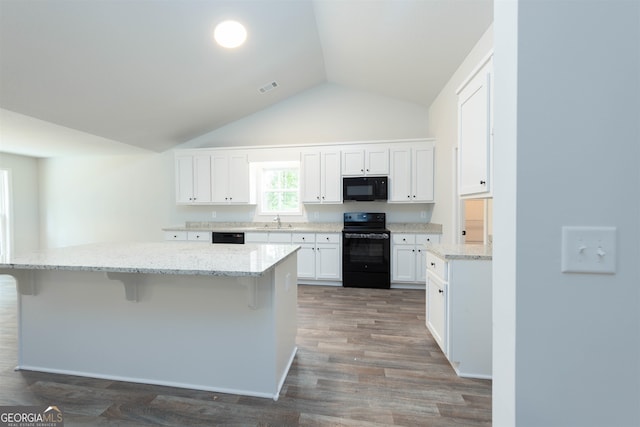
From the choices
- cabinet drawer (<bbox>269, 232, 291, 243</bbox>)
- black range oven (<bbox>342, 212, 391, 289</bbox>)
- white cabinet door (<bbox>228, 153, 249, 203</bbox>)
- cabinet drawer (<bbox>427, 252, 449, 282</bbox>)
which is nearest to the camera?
cabinet drawer (<bbox>427, 252, 449, 282</bbox>)

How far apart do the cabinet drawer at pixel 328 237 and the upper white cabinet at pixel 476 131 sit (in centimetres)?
222

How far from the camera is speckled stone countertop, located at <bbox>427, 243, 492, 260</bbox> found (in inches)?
75.6

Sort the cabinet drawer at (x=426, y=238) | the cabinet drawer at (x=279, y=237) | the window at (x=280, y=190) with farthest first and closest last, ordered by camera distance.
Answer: the window at (x=280, y=190) → the cabinet drawer at (x=279, y=237) → the cabinet drawer at (x=426, y=238)

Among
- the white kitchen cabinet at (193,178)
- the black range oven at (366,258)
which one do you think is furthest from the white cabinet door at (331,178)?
the white kitchen cabinet at (193,178)

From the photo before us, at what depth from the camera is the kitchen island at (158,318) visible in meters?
1.66

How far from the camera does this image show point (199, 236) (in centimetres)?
438

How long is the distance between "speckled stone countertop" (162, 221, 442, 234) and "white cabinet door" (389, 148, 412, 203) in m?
0.48

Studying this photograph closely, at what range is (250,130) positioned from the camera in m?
4.86

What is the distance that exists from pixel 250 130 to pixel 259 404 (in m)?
4.30

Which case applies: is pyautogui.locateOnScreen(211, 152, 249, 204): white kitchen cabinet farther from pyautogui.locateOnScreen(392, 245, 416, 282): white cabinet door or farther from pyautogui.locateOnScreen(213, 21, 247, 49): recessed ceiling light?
pyautogui.locateOnScreen(392, 245, 416, 282): white cabinet door

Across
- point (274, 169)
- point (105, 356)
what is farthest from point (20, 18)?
point (274, 169)

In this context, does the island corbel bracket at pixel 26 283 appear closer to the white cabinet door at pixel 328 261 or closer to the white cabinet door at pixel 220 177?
the white cabinet door at pixel 220 177

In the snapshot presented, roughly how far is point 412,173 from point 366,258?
4.82ft

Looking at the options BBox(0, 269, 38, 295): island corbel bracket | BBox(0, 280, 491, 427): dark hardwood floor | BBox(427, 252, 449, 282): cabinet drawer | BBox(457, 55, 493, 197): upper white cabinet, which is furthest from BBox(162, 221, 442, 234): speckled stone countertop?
BBox(0, 269, 38, 295): island corbel bracket
